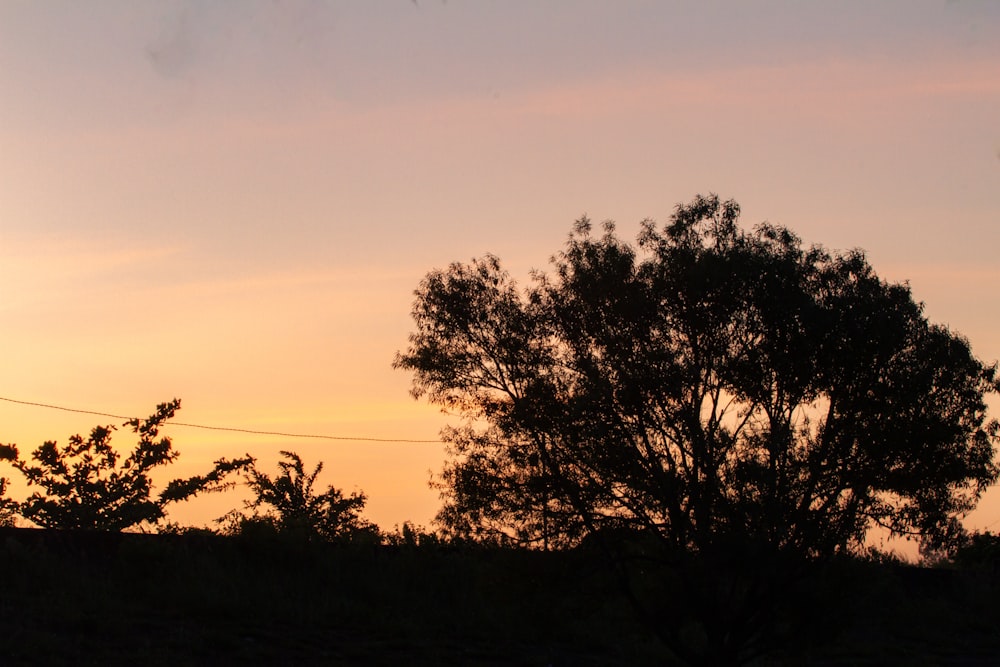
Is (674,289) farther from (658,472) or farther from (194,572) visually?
(194,572)

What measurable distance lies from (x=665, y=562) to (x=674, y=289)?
19.2 ft

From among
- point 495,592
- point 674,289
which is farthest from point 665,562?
point 674,289

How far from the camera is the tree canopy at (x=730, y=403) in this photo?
71.9ft

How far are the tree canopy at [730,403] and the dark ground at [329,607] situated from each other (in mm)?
1685

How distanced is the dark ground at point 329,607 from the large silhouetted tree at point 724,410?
5.44 ft

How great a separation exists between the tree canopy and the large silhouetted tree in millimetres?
37

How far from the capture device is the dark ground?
2316 centimetres

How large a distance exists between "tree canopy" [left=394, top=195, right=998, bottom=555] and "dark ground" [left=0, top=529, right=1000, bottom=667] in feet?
5.53

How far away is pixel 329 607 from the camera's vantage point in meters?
28.3

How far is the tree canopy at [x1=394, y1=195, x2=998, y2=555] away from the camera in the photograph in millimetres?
21906

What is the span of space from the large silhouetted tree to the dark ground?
5.44 ft

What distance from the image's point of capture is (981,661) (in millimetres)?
35531

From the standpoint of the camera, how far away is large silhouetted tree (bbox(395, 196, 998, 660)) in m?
21.9

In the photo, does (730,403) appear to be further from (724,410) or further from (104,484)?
(104,484)
